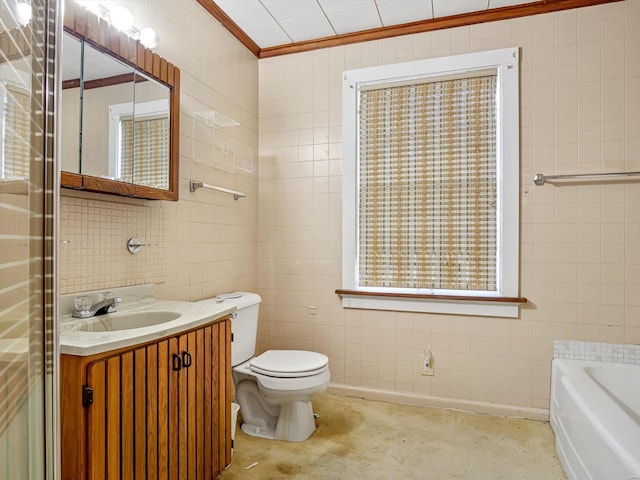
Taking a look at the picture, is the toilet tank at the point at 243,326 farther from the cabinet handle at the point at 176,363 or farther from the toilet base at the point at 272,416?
the cabinet handle at the point at 176,363

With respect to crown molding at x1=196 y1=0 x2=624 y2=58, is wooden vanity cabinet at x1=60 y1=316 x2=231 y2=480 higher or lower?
lower

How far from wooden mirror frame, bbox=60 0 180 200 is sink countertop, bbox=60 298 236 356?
18.8 inches

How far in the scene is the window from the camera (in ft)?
8.05

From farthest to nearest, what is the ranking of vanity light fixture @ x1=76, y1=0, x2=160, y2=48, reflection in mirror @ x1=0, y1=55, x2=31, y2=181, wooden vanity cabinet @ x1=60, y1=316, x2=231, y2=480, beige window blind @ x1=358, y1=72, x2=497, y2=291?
beige window blind @ x1=358, y1=72, x2=497, y2=291 → vanity light fixture @ x1=76, y1=0, x2=160, y2=48 → wooden vanity cabinet @ x1=60, y1=316, x2=231, y2=480 → reflection in mirror @ x1=0, y1=55, x2=31, y2=181

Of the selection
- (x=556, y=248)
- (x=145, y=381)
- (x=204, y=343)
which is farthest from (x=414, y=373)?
(x=145, y=381)

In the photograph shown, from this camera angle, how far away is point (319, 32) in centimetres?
272

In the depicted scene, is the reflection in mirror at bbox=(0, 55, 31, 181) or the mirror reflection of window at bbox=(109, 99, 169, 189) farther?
the mirror reflection of window at bbox=(109, 99, 169, 189)

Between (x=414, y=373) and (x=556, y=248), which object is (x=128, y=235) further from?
(x=556, y=248)

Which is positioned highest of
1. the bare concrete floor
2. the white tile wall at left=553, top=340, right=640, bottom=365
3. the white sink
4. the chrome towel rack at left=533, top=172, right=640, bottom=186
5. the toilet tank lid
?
the chrome towel rack at left=533, top=172, right=640, bottom=186

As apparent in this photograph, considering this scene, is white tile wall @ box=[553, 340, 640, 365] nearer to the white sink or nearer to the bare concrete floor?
the bare concrete floor

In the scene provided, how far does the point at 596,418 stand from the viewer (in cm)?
153

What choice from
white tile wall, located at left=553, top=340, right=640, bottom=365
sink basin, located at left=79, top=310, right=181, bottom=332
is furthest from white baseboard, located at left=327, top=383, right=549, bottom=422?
sink basin, located at left=79, top=310, right=181, bottom=332

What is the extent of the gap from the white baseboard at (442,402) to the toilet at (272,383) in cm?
51

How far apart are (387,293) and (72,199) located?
1.82 metres
